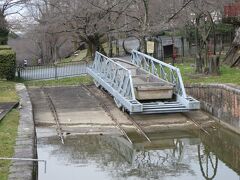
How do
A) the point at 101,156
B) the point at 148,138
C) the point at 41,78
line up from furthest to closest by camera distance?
the point at 41,78, the point at 148,138, the point at 101,156

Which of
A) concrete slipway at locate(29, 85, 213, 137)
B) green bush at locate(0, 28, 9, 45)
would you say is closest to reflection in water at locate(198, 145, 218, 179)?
concrete slipway at locate(29, 85, 213, 137)

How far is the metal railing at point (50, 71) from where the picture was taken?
29.3m

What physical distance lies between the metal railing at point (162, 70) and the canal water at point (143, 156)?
238 centimetres

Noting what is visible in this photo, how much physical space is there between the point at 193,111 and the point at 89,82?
9267mm

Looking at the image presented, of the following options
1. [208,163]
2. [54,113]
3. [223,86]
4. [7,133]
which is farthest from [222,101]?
[7,133]

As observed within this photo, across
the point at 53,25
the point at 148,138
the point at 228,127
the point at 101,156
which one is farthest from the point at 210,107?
the point at 53,25

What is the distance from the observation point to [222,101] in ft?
55.1

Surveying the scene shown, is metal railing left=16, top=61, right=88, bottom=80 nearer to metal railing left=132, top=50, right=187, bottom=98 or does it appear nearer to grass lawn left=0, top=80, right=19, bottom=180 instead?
metal railing left=132, top=50, right=187, bottom=98

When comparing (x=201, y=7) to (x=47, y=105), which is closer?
(x=47, y=105)

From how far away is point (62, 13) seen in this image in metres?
30.6

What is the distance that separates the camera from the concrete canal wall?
1563cm

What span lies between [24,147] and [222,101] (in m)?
8.24

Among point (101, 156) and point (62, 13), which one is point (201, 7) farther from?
point (101, 156)

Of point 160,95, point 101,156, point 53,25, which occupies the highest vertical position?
point 53,25
